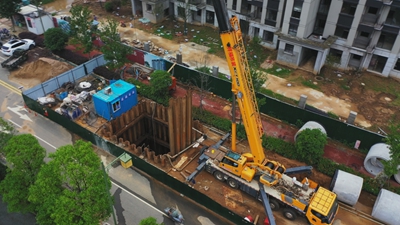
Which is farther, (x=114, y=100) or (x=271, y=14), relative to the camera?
(x=271, y=14)

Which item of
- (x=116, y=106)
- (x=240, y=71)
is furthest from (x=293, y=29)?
(x=116, y=106)

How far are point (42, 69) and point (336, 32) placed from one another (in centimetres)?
3644

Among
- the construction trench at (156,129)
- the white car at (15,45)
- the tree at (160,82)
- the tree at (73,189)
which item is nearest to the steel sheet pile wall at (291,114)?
the tree at (160,82)

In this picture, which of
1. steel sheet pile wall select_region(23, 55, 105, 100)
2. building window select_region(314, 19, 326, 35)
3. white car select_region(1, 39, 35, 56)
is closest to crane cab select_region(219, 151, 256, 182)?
steel sheet pile wall select_region(23, 55, 105, 100)

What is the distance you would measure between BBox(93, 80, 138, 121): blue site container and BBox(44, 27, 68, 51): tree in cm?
1383

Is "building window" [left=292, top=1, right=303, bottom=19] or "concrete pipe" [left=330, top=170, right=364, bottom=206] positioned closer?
"concrete pipe" [left=330, top=170, right=364, bottom=206]

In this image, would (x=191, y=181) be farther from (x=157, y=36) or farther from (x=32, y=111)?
(x=157, y=36)

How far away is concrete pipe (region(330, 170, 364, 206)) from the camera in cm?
2372

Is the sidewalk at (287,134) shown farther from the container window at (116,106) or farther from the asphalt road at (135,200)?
the asphalt road at (135,200)

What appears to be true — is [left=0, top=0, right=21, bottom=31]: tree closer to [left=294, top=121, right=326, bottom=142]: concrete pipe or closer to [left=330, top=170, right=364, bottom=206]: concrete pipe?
[left=294, top=121, right=326, bottom=142]: concrete pipe

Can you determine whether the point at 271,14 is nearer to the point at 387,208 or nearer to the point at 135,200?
the point at 387,208

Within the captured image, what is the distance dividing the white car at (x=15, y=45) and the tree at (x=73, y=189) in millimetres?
31261

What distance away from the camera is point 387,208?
22.7 meters

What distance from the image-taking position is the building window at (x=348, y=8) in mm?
37750
